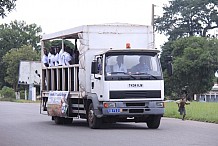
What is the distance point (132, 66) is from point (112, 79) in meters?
0.84

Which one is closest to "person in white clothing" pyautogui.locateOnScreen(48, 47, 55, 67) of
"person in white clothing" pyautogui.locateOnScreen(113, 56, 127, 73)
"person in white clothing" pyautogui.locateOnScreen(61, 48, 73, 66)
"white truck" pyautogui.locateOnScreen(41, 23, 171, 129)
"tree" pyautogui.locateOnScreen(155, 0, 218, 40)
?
"person in white clothing" pyautogui.locateOnScreen(61, 48, 73, 66)

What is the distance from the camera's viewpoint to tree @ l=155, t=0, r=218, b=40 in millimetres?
81312

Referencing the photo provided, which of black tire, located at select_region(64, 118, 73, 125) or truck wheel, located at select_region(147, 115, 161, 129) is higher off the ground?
truck wheel, located at select_region(147, 115, 161, 129)

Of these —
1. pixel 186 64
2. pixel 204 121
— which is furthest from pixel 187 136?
pixel 186 64

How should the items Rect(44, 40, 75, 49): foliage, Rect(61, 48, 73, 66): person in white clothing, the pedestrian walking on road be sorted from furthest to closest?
the pedestrian walking on road
Rect(44, 40, 75, 49): foliage
Rect(61, 48, 73, 66): person in white clothing

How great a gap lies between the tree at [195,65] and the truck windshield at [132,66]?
1968 inches

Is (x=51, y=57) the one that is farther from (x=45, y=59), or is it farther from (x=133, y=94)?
(x=133, y=94)

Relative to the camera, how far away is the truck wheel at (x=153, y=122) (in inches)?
814

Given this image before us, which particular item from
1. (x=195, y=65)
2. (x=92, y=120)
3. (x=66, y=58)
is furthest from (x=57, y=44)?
(x=195, y=65)

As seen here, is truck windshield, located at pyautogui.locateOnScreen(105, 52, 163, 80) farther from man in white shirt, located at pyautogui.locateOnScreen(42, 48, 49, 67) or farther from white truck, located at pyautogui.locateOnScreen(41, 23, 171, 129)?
man in white shirt, located at pyautogui.locateOnScreen(42, 48, 49, 67)

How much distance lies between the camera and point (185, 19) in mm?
82562

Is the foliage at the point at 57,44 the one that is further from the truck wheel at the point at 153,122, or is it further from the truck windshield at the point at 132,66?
the truck wheel at the point at 153,122

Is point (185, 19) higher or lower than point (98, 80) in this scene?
higher

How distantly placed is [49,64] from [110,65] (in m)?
5.74
